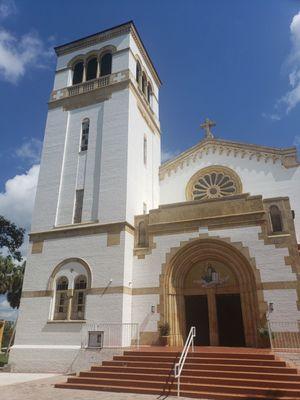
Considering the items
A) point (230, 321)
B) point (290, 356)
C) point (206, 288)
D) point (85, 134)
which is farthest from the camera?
point (85, 134)

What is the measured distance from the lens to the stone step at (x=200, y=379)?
9578mm

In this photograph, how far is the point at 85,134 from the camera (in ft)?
66.0

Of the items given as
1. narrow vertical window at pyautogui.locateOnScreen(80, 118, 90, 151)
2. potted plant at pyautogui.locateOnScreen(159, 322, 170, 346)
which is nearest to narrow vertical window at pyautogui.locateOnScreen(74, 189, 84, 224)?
narrow vertical window at pyautogui.locateOnScreen(80, 118, 90, 151)

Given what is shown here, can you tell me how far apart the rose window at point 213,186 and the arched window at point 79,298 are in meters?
8.64

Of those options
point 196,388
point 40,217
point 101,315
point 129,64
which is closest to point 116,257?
point 101,315

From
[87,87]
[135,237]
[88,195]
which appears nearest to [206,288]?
[135,237]

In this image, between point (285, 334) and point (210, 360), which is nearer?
point (210, 360)

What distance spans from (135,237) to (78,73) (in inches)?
483

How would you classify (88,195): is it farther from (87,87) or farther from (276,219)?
(276,219)

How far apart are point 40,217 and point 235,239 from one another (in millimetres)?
10397

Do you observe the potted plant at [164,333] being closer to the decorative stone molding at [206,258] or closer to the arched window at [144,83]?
the decorative stone molding at [206,258]

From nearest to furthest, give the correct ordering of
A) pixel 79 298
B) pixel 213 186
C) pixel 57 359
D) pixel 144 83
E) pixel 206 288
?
pixel 57 359
pixel 206 288
pixel 79 298
pixel 213 186
pixel 144 83

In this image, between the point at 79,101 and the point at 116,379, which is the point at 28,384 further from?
the point at 79,101

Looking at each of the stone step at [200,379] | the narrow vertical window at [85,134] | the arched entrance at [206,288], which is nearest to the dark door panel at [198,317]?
the arched entrance at [206,288]
